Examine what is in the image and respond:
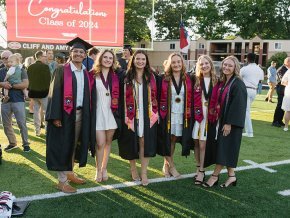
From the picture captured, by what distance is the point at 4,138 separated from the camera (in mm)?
6883

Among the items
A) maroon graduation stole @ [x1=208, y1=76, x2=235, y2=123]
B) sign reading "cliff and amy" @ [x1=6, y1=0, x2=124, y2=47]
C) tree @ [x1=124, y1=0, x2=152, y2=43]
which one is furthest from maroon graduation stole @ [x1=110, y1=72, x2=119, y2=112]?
tree @ [x1=124, y1=0, x2=152, y2=43]

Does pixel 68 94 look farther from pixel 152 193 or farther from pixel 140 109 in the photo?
pixel 152 193

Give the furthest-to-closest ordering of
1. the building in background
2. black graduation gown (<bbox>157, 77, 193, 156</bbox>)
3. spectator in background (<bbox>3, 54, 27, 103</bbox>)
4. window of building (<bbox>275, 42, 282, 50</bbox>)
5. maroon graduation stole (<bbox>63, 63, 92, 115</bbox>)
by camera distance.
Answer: the building in background, window of building (<bbox>275, 42, 282, 50</bbox>), spectator in background (<bbox>3, 54, 27, 103</bbox>), black graduation gown (<bbox>157, 77, 193, 156</bbox>), maroon graduation stole (<bbox>63, 63, 92, 115</bbox>)

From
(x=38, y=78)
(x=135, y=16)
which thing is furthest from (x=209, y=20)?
(x=38, y=78)

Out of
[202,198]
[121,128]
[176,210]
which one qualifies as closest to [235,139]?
[202,198]

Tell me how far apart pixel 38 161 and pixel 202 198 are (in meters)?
2.74

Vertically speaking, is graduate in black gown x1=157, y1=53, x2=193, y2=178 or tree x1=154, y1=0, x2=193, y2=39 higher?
tree x1=154, y1=0, x2=193, y2=39

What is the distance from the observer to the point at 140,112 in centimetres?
436

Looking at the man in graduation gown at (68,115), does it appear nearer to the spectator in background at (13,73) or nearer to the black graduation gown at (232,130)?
the black graduation gown at (232,130)

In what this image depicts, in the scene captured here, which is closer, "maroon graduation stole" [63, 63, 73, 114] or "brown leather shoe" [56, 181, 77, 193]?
"maroon graduation stole" [63, 63, 73, 114]

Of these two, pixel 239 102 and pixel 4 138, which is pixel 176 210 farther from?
pixel 4 138

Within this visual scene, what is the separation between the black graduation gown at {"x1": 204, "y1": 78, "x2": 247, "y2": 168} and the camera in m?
4.11

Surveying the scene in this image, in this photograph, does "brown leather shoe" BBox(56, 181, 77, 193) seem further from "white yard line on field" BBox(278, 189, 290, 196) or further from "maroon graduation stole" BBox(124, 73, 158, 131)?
"white yard line on field" BBox(278, 189, 290, 196)

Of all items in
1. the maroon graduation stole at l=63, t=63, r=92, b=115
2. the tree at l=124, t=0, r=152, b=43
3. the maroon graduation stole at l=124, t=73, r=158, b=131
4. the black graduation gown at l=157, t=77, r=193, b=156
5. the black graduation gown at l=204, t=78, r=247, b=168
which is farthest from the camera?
the tree at l=124, t=0, r=152, b=43
